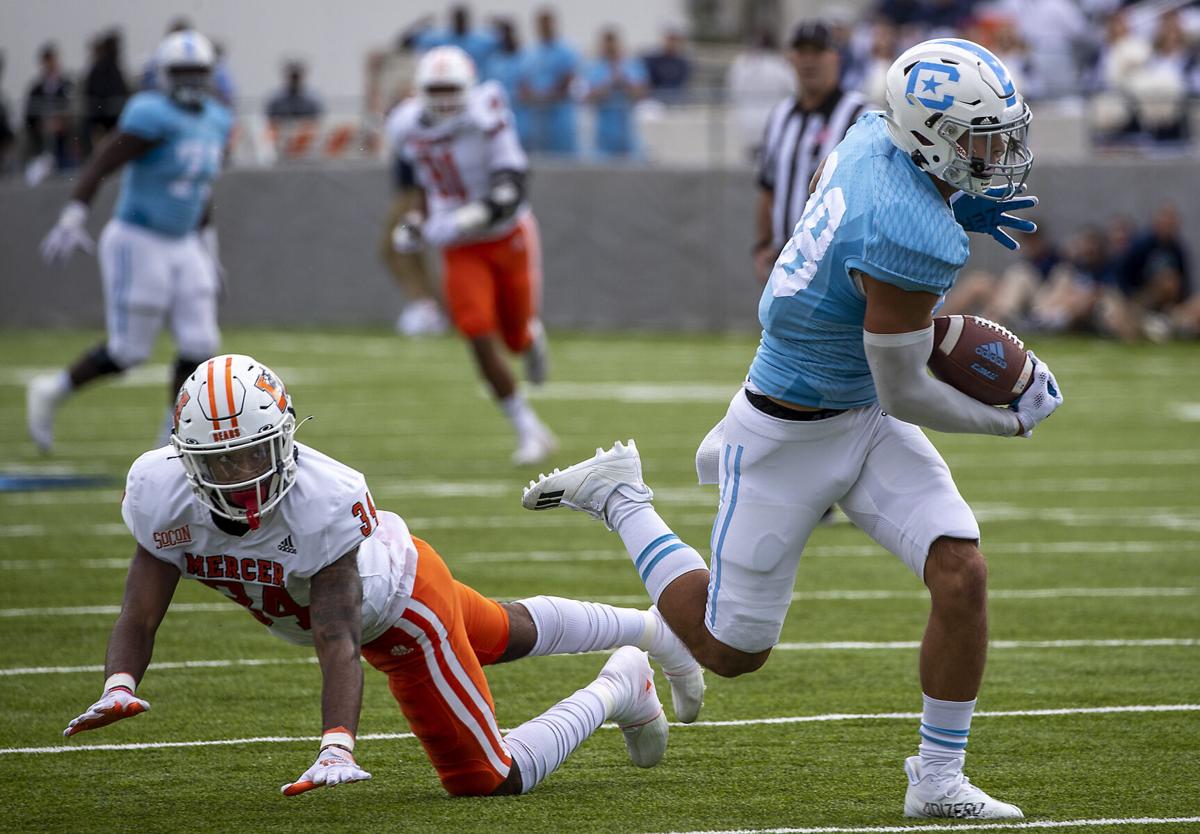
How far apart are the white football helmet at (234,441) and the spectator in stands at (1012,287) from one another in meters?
12.5

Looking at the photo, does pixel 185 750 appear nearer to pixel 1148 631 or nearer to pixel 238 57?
pixel 1148 631

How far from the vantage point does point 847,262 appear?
11.8 feet

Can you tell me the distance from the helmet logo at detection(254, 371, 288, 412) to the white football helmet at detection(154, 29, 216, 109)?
5492mm

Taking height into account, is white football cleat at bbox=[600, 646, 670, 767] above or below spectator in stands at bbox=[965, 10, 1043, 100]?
above

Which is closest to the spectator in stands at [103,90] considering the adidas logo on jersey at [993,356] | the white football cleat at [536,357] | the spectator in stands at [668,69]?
the spectator in stands at [668,69]

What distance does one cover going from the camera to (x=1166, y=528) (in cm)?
747

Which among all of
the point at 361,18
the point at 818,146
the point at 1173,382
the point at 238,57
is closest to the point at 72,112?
the point at 238,57

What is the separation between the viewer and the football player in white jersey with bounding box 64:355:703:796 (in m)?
3.54

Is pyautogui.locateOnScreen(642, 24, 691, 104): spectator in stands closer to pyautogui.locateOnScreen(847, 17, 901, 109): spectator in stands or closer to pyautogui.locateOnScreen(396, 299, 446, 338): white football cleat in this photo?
pyautogui.locateOnScreen(847, 17, 901, 109): spectator in stands

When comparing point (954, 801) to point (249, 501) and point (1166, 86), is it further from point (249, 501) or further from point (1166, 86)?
point (1166, 86)

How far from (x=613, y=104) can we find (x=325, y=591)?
14085 millimetres

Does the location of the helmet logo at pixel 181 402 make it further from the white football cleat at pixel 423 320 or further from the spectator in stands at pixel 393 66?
the spectator in stands at pixel 393 66

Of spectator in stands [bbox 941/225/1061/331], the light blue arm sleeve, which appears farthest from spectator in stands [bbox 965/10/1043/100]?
the light blue arm sleeve

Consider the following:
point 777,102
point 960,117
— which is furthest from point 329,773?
point 777,102
